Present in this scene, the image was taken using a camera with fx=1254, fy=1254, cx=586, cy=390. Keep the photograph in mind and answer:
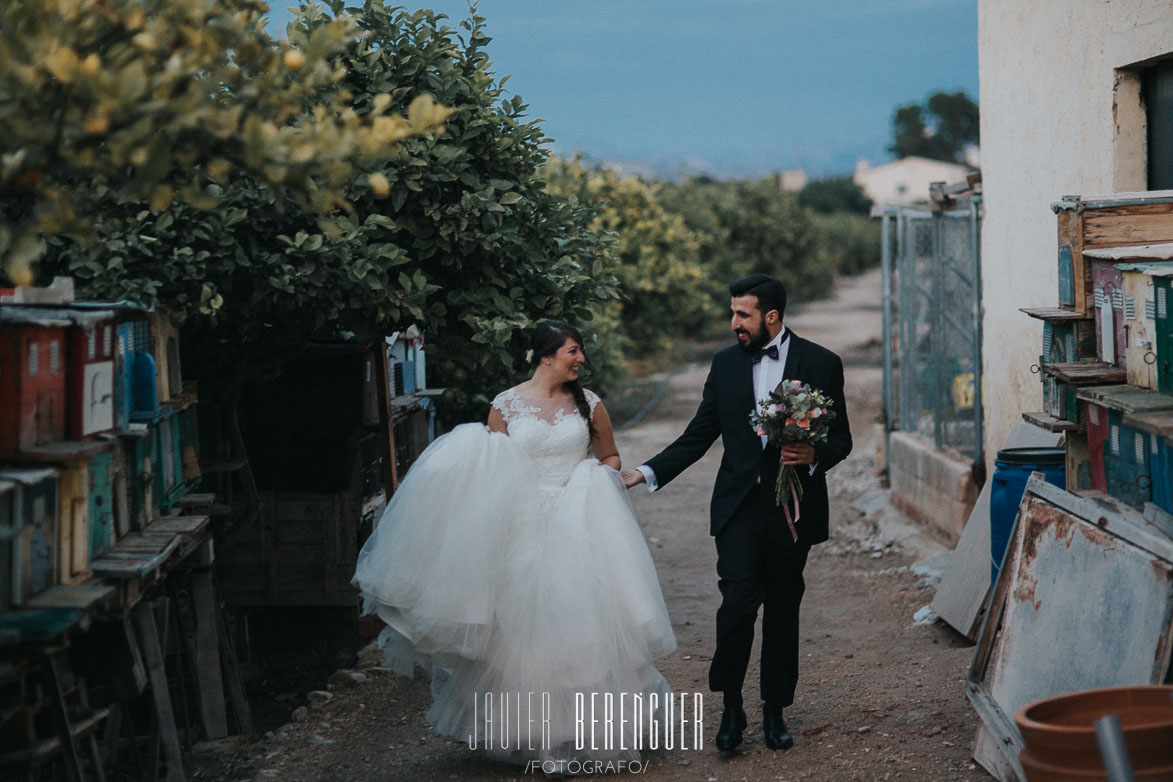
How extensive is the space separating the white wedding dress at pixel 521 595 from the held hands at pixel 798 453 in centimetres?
A: 76

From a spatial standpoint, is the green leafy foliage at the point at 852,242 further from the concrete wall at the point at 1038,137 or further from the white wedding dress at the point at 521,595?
the white wedding dress at the point at 521,595

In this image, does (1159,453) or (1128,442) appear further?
(1128,442)

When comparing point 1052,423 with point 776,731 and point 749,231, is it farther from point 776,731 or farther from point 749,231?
point 749,231

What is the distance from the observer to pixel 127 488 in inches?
218

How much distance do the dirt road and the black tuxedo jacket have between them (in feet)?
3.42

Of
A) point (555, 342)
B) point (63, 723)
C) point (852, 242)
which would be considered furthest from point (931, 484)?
point (852, 242)

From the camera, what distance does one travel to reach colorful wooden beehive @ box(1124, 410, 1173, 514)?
441 cm

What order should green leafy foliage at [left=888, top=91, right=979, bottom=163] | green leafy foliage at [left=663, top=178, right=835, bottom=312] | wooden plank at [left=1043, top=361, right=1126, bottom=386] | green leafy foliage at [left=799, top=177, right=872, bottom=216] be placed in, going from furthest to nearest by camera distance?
green leafy foliage at [left=888, top=91, right=979, bottom=163] → green leafy foliage at [left=799, top=177, right=872, bottom=216] → green leafy foliage at [left=663, top=178, right=835, bottom=312] → wooden plank at [left=1043, top=361, right=1126, bottom=386]

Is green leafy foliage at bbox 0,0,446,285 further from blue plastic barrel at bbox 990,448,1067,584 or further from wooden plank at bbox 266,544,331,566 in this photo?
wooden plank at bbox 266,544,331,566

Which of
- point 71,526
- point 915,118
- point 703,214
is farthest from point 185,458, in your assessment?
point 915,118

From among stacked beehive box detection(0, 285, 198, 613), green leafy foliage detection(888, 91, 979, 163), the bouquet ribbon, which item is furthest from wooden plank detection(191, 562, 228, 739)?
green leafy foliage detection(888, 91, 979, 163)

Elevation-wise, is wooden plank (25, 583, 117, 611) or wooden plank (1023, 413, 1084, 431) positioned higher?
wooden plank (1023, 413, 1084, 431)

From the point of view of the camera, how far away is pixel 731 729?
5.82 meters

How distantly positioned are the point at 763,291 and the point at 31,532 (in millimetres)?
3246
